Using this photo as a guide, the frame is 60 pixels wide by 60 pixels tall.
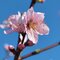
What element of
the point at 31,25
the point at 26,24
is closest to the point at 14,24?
the point at 26,24

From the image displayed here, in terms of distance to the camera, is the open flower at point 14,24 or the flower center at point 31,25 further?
the flower center at point 31,25

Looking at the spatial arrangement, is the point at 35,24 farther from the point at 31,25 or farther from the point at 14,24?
the point at 14,24

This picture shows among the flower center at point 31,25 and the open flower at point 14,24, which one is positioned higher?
the open flower at point 14,24

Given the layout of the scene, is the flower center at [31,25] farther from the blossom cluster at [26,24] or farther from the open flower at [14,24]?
the open flower at [14,24]

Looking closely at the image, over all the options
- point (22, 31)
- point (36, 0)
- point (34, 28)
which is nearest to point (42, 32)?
point (34, 28)

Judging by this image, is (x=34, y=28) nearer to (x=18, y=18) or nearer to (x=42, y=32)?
(x=42, y=32)

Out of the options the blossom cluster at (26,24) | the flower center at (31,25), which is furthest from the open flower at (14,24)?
the flower center at (31,25)
